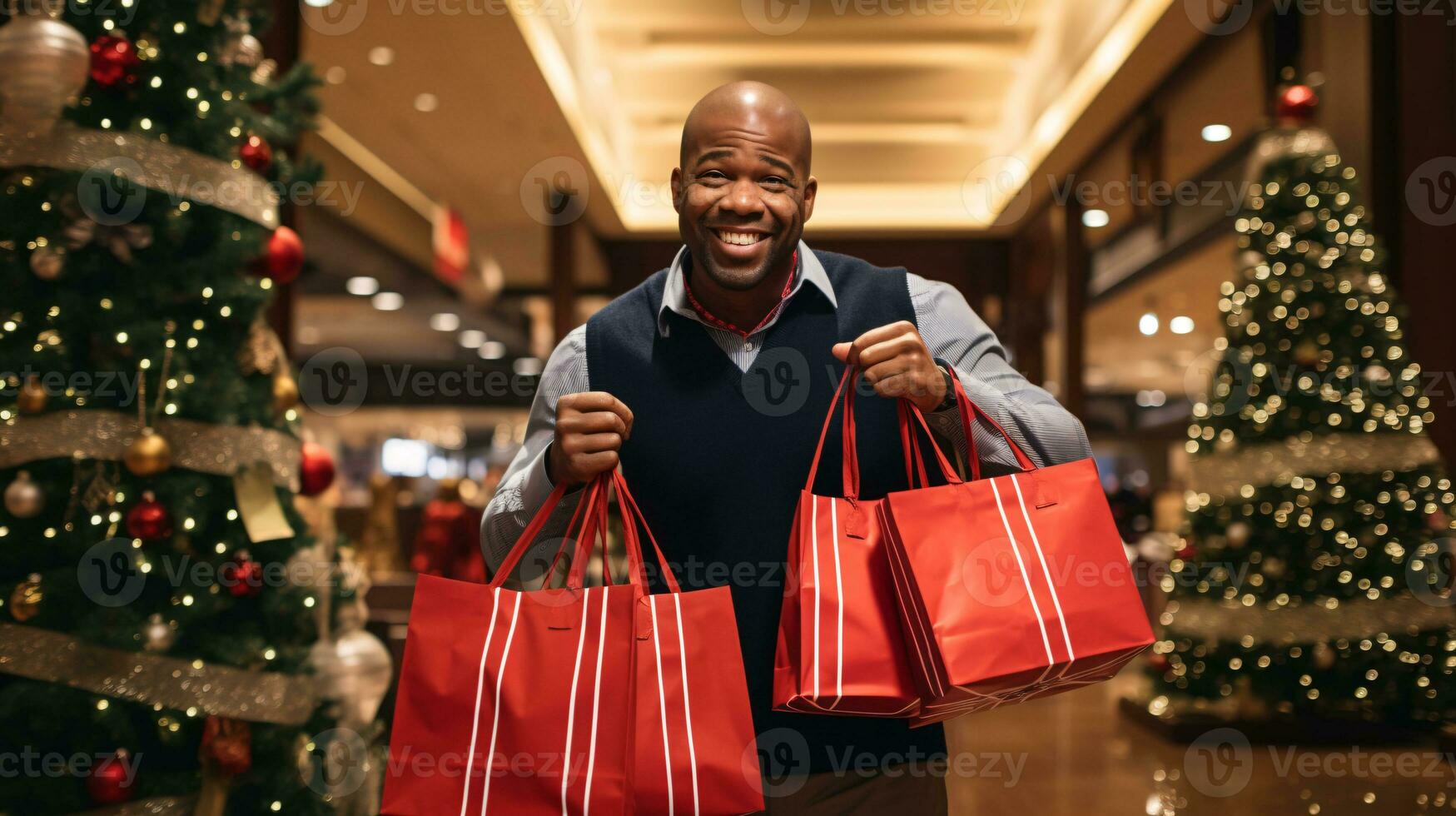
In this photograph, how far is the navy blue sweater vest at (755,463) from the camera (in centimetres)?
146

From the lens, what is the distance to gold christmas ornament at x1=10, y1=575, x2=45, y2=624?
2473mm

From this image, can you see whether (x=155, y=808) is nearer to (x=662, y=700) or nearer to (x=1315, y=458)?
(x=662, y=700)

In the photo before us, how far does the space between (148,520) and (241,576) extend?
0.28 meters

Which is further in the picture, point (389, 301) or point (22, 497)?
point (389, 301)

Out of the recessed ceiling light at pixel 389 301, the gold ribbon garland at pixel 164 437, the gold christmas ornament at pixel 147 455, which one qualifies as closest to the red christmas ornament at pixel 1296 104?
the gold ribbon garland at pixel 164 437

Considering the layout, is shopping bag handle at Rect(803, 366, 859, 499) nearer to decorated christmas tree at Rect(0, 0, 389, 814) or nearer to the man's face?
the man's face

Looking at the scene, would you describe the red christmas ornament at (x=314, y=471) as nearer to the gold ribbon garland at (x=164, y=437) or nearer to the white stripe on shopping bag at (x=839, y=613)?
the gold ribbon garland at (x=164, y=437)

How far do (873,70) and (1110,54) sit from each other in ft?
6.15

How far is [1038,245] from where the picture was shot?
35.1ft

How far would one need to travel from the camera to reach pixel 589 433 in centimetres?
132

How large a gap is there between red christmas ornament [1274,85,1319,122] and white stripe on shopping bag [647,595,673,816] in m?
4.87

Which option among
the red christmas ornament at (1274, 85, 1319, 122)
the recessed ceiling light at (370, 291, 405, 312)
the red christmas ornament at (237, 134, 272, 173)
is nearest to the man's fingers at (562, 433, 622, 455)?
the red christmas ornament at (237, 134, 272, 173)

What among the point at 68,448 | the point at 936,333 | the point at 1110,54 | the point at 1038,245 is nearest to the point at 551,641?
the point at 936,333

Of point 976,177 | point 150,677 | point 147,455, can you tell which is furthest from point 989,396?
point 976,177
